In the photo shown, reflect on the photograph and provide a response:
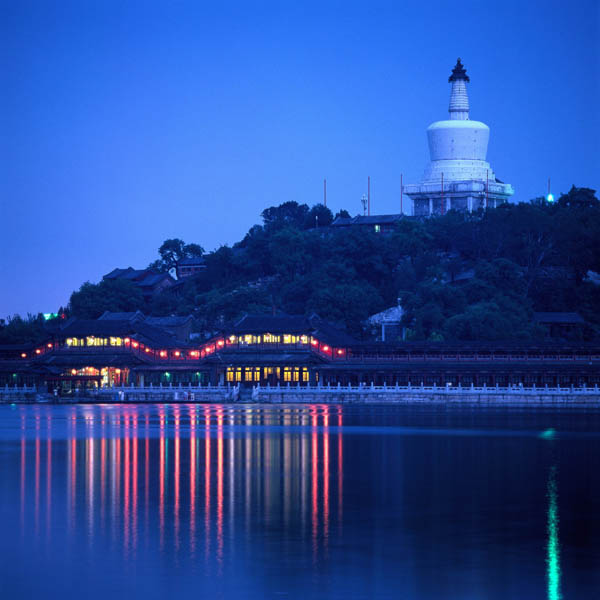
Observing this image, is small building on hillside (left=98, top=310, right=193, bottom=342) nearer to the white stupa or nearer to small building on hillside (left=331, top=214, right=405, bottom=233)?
small building on hillside (left=331, top=214, right=405, bottom=233)

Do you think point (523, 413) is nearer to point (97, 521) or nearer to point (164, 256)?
point (97, 521)

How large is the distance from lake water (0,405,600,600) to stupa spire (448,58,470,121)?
8504cm

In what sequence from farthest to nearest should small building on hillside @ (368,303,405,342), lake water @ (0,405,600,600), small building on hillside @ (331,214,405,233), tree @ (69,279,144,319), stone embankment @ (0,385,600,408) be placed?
small building on hillside @ (331,214,405,233) < tree @ (69,279,144,319) < small building on hillside @ (368,303,405,342) < stone embankment @ (0,385,600,408) < lake water @ (0,405,600,600)

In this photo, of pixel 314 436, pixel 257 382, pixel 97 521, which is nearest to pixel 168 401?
pixel 257 382

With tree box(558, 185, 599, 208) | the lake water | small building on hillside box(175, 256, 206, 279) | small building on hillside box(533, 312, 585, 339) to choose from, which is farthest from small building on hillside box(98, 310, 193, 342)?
the lake water

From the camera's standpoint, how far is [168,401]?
89438 mm

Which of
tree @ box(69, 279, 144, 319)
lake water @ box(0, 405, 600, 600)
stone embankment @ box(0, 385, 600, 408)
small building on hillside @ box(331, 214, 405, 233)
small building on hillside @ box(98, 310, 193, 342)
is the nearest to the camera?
lake water @ box(0, 405, 600, 600)

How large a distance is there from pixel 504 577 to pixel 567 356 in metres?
64.0

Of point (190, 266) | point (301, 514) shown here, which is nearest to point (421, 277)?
point (190, 266)

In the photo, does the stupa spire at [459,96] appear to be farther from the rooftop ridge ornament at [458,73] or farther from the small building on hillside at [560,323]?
the small building on hillside at [560,323]

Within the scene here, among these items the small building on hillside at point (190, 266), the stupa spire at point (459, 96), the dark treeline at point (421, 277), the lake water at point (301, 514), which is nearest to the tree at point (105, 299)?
the dark treeline at point (421, 277)

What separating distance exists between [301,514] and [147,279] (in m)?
103

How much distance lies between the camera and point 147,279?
132m

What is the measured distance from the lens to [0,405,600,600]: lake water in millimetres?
23266
